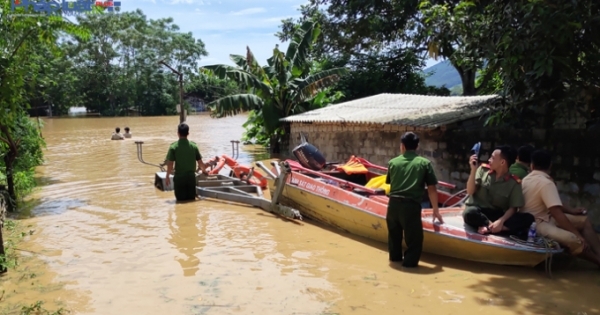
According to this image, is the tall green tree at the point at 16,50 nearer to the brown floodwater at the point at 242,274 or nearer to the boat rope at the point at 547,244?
the brown floodwater at the point at 242,274

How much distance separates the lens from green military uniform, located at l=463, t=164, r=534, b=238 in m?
5.84

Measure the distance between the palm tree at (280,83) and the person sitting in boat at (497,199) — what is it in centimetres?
1353

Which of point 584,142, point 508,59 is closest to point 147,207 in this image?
point 508,59

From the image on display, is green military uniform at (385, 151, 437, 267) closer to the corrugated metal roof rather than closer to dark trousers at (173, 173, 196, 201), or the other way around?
the corrugated metal roof

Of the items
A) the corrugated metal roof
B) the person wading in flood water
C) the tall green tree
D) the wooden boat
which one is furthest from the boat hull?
the tall green tree

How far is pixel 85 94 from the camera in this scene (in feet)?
184

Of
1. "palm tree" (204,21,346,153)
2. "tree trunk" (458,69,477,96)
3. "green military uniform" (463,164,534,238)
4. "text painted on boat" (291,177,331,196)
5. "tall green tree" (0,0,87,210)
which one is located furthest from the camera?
"tree trunk" (458,69,477,96)

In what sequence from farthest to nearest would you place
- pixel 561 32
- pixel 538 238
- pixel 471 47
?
pixel 471 47 < pixel 561 32 < pixel 538 238

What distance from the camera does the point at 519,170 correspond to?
642 centimetres

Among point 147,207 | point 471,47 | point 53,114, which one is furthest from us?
point 53,114

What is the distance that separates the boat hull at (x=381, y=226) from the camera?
19.3 ft

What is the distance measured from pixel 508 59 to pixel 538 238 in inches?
112

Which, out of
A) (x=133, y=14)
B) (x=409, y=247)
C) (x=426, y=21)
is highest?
(x=133, y=14)

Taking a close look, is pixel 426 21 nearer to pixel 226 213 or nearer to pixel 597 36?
pixel 597 36
